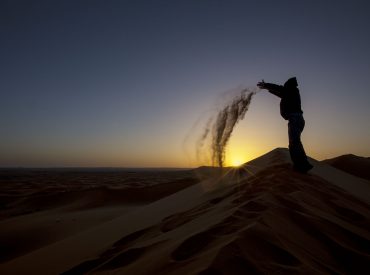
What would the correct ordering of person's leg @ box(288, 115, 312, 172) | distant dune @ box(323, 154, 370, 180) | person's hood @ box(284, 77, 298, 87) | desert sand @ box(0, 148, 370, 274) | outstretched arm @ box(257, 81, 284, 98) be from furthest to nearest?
distant dune @ box(323, 154, 370, 180) < outstretched arm @ box(257, 81, 284, 98) < person's hood @ box(284, 77, 298, 87) < person's leg @ box(288, 115, 312, 172) < desert sand @ box(0, 148, 370, 274)

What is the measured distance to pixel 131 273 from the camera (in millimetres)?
1932

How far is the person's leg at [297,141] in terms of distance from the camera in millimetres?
5074

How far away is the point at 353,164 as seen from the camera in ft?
31.4

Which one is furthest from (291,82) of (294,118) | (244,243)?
(244,243)

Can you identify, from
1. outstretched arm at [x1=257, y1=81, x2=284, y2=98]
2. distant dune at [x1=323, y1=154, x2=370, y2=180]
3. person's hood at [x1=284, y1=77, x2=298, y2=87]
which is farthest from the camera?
distant dune at [x1=323, y1=154, x2=370, y2=180]

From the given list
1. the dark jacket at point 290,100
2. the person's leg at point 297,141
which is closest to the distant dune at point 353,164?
the person's leg at point 297,141

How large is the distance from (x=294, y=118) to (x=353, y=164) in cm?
579

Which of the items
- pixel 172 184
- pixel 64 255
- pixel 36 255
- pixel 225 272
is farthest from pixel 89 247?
pixel 172 184

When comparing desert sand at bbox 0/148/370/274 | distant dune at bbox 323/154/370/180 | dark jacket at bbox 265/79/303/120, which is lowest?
desert sand at bbox 0/148/370/274

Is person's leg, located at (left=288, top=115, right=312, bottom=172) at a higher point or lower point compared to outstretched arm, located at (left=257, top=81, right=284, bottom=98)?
lower

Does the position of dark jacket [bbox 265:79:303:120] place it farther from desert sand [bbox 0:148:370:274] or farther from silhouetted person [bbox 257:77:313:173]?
desert sand [bbox 0:148:370:274]

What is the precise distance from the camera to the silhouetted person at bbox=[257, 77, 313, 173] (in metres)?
5.09

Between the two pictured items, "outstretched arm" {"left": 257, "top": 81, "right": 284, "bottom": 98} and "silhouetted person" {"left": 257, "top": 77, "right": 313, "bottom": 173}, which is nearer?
"silhouetted person" {"left": 257, "top": 77, "right": 313, "bottom": 173}

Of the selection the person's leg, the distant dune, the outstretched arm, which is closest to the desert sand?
the person's leg
